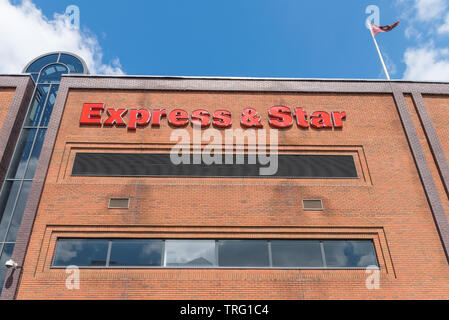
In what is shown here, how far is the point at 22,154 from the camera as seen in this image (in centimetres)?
1550

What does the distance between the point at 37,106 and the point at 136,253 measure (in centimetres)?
1007

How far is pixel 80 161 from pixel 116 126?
2.35 meters

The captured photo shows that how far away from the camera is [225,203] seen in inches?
543

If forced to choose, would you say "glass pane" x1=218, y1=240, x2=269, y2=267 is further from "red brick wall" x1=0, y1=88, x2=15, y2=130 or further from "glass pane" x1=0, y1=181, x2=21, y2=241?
"red brick wall" x1=0, y1=88, x2=15, y2=130

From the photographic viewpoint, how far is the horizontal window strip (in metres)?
12.6

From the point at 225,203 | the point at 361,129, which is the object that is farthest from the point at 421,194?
the point at 225,203

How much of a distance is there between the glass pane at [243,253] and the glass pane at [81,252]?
181 inches

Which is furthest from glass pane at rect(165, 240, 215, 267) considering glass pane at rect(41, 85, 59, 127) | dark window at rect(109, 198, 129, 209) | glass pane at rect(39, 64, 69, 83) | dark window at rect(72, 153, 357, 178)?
glass pane at rect(39, 64, 69, 83)

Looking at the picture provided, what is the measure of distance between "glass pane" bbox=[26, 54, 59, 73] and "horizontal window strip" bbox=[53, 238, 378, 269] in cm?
1113

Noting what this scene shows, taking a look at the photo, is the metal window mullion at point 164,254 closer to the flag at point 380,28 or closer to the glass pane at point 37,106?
the glass pane at point 37,106

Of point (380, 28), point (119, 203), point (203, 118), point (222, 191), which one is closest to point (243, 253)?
point (222, 191)

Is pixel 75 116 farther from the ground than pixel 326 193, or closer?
farther from the ground
